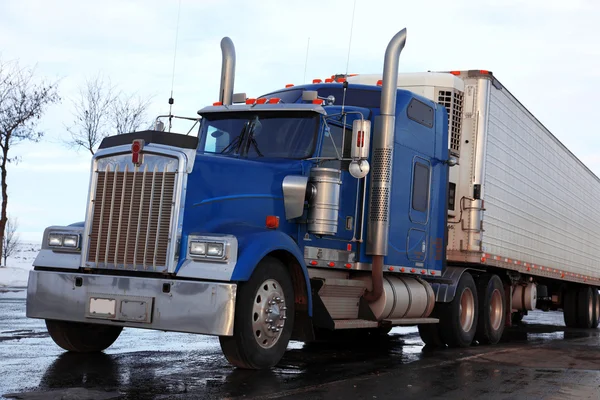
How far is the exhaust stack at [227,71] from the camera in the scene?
12.1m

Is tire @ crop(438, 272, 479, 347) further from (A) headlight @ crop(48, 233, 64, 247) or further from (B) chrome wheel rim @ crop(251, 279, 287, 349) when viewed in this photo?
(A) headlight @ crop(48, 233, 64, 247)

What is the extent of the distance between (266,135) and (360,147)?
1.20 m

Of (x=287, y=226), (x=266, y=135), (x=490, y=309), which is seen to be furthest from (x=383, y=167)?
Answer: (x=490, y=309)

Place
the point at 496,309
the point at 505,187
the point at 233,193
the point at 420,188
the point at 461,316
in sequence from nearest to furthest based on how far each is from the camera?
1. the point at 233,193
2. the point at 420,188
3. the point at 461,316
4. the point at 496,309
5. the point at 505,187

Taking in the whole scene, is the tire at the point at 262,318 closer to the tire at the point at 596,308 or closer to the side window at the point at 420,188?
the side window at the point at 420,188

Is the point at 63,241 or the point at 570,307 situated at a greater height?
the point at 63,241

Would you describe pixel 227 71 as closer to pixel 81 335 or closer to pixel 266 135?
pixel 266 135

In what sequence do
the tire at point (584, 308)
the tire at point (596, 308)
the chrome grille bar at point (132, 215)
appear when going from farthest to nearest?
the tire at point (596, 308) < the tire at point (584, 308) < the chrome grille bar at point (132, 215)

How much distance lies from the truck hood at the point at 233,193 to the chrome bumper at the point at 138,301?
0.66 metres

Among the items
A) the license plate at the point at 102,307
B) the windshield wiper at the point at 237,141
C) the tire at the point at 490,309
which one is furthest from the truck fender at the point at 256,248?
the tire at the point at 490,309

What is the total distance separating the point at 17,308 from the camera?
17.0 metres

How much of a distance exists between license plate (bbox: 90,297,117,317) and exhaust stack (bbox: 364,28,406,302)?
362 centimetres

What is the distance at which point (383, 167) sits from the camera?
1051 centimetres

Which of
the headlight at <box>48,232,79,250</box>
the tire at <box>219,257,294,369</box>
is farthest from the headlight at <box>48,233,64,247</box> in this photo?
the tire at <box>219,257,294,369</box>
